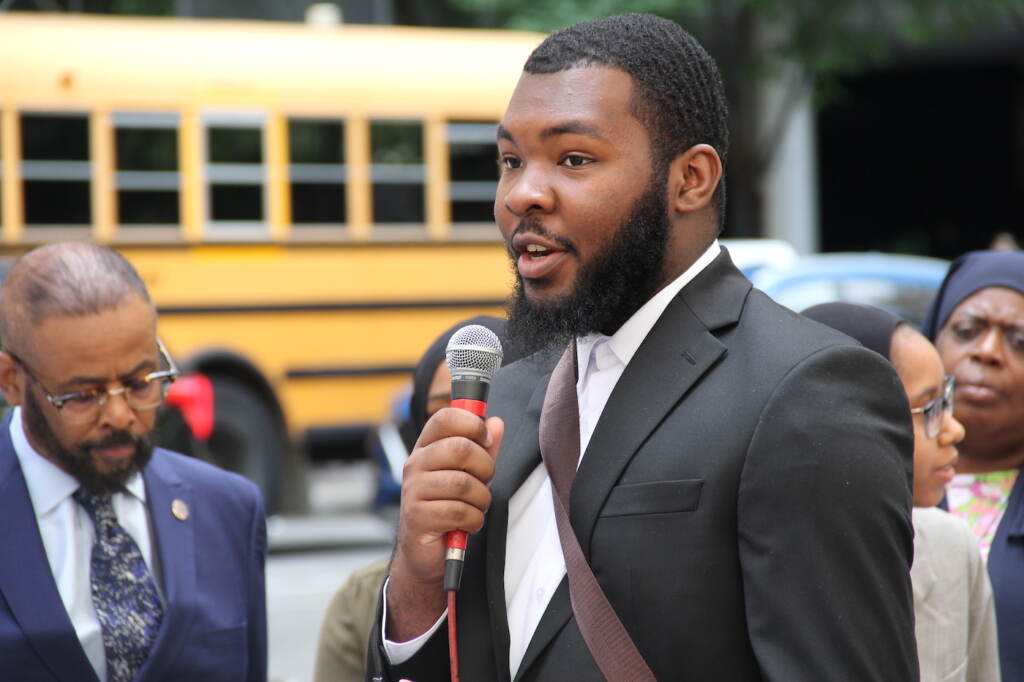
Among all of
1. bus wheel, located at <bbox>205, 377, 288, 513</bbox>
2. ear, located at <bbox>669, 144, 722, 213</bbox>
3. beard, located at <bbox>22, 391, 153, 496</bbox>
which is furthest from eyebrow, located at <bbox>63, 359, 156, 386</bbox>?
bus wheel, located at <bbox>205, 377, 288, 513</bbox>

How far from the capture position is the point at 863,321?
3.50m

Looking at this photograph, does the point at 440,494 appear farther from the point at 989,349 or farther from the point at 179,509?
the point at 989,349

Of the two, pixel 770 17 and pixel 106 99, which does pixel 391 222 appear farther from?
pixel 770 17

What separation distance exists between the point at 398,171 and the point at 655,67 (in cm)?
1034

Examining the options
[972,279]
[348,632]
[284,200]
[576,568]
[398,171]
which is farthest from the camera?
[398,171]

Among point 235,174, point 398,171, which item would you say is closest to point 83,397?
point 235,174

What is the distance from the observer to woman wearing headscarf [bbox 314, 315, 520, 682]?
133 inches

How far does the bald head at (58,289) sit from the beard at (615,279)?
4.19 ft

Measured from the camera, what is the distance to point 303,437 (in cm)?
1197

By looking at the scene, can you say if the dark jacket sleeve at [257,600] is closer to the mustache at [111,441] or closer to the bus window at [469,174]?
the mustache at [111,441]

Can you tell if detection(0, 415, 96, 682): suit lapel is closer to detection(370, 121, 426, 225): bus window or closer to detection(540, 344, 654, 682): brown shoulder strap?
detection(540, 344, 654, 682): brown shoulder strap

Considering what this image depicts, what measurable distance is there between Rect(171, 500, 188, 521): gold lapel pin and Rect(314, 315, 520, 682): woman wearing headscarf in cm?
50

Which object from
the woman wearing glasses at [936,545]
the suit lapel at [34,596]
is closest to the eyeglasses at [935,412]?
the woman wearing glasses at [936,545]

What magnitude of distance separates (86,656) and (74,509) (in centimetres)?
36
